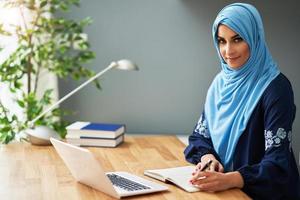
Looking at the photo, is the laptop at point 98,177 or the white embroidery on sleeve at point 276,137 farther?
the white embroidery on sleeve at point 276,137

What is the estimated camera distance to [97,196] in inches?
58.9

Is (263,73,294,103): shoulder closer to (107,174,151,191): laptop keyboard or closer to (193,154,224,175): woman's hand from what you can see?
(193,154,224,175): woman's hand

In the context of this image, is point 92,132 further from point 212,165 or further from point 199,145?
point 212,165

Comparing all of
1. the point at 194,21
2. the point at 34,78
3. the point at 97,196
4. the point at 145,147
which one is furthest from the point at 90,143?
A: the point at 194,21

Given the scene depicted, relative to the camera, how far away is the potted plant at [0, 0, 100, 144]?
239cm

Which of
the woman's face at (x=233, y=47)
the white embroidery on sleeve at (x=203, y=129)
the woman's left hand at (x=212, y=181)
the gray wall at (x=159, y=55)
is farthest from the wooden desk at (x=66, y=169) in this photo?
the woman's face at (x=233, y=47)

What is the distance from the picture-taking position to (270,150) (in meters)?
1.70

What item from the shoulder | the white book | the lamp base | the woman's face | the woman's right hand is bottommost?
the white book

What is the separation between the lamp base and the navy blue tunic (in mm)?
737

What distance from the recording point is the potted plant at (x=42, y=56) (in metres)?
2.39

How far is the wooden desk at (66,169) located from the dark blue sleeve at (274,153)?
104 mm

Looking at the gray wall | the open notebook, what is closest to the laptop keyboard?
the open notebook

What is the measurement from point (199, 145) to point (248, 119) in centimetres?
25

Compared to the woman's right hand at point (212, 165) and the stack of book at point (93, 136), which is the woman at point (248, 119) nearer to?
the woman's right hand at point (212, 165)
